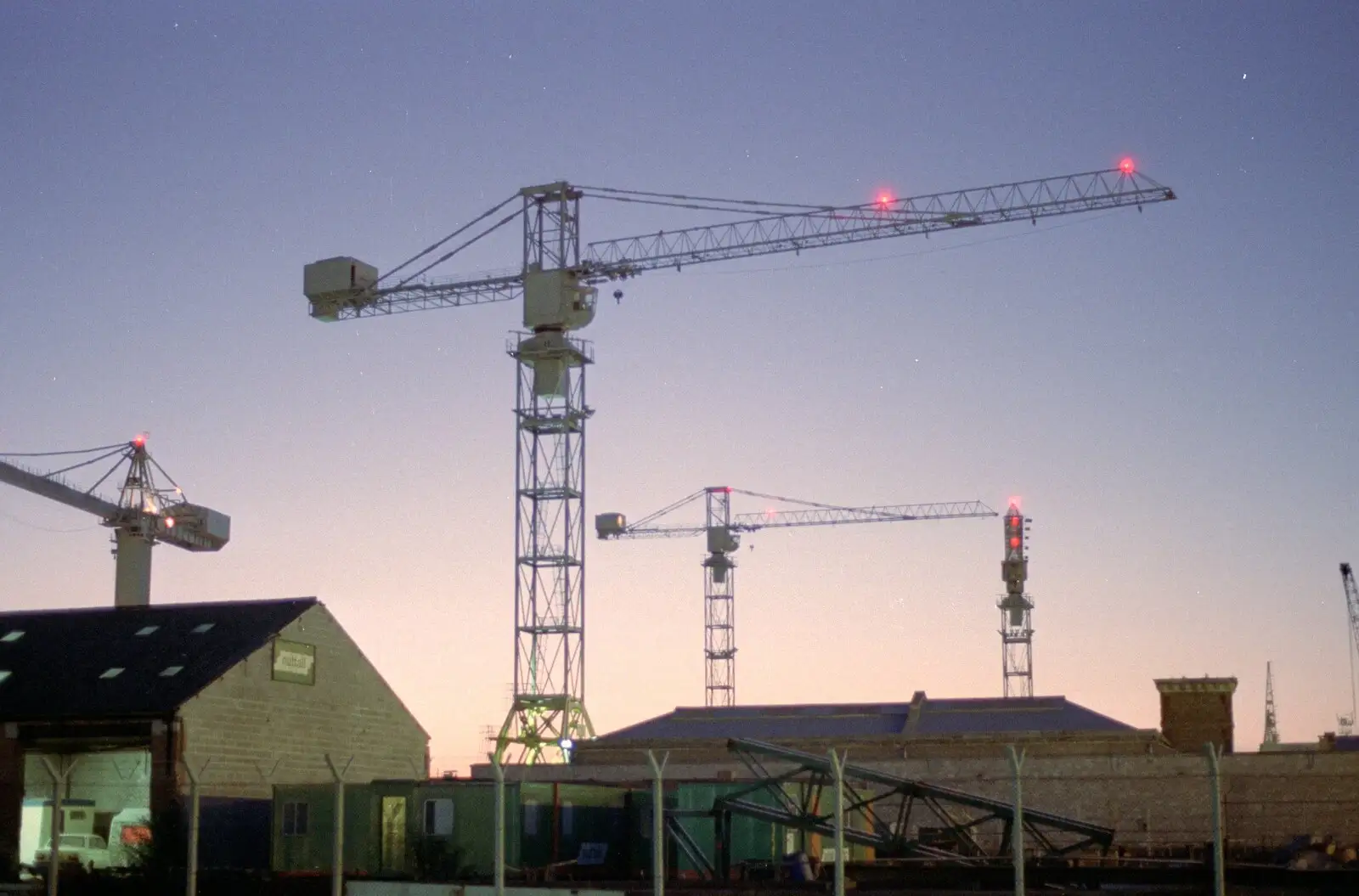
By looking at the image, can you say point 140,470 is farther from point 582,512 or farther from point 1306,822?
point 1306,822

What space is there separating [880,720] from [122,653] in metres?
30.4

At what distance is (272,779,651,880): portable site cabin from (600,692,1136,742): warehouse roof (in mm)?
23755

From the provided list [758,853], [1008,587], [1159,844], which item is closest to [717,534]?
[1008,587]

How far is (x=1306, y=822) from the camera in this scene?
168ft

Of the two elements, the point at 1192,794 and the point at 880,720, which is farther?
the point at 880,720

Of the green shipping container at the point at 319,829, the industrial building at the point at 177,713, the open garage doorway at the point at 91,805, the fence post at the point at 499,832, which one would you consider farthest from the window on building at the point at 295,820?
the fence post at the point at 499,832

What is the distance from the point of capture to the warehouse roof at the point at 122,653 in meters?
44.2

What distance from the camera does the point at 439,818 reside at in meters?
36.8

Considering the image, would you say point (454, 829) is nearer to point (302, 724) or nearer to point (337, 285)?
point (302, 724)

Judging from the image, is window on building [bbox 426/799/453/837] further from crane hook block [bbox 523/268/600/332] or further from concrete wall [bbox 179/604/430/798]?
crane hook block [bbox 523/268/600/332]

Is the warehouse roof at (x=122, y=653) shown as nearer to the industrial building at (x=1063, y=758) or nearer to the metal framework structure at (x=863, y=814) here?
the industrial building at (x=1063, y=758)

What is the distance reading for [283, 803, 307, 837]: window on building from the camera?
1531 inches

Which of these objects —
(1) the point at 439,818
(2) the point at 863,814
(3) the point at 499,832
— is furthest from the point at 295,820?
(3) the point at 499,832

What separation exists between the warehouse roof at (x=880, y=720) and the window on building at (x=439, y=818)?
27891 millimetres
